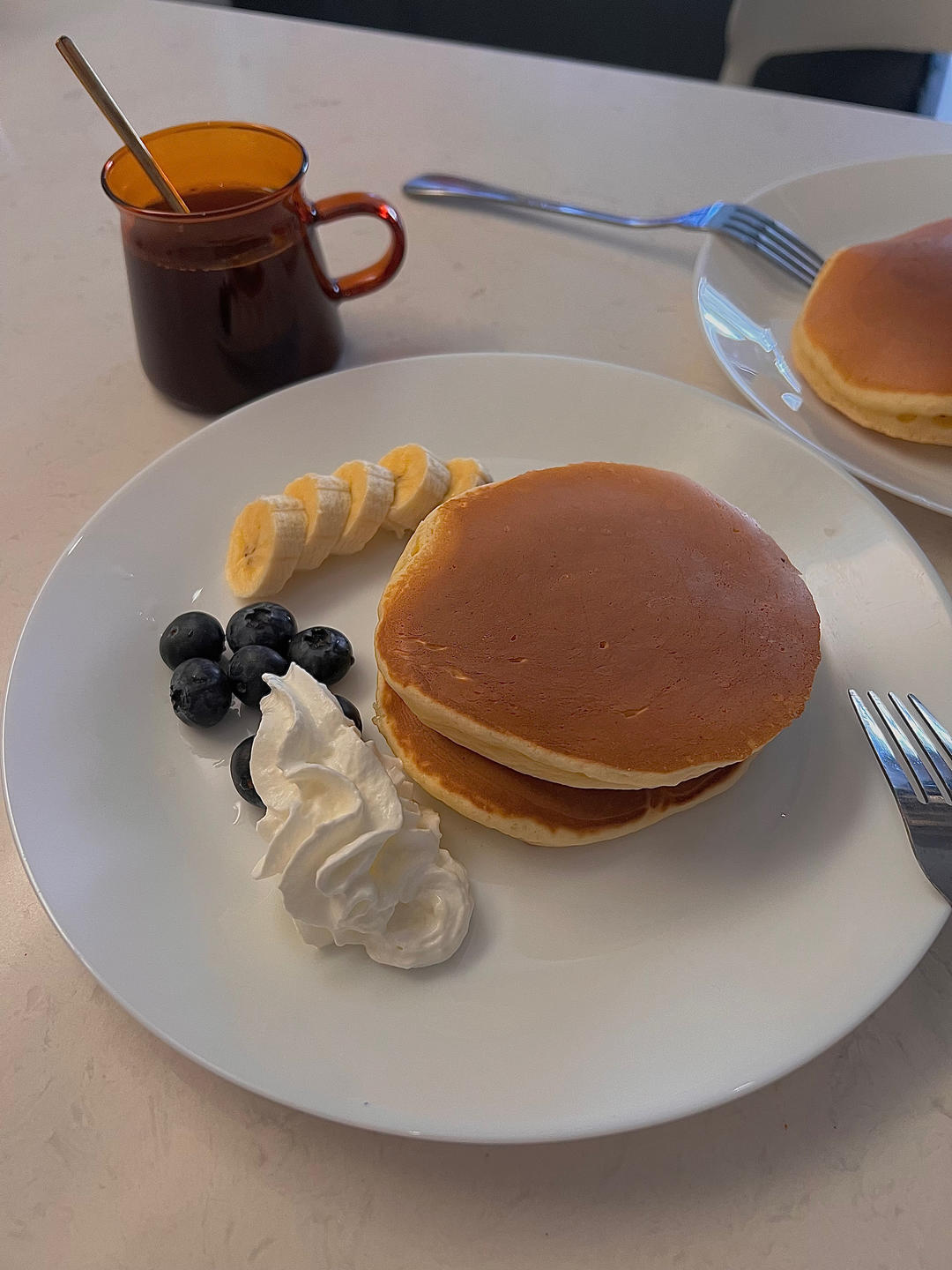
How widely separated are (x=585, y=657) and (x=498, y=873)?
23cm

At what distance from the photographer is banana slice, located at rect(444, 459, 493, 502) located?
120 centimetres

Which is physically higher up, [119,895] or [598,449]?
[598,449]

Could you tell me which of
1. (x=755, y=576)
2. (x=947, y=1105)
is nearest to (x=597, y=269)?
(x=755, y=576)

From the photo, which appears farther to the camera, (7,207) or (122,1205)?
(7,207)

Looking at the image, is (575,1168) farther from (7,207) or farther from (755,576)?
(7,207)

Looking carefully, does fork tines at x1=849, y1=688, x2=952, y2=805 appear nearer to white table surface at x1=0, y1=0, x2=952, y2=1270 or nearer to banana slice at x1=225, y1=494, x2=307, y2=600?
white table surface at x1=0, y1=0, x2=952, y2=1270

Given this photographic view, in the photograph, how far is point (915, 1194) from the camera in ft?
2.57

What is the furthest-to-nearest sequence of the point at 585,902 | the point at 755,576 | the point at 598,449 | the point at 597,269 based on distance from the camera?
the point at 597,269
the point at 598,449
the point at 755,576
the point at 585,902

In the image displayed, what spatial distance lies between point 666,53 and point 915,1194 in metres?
3.68

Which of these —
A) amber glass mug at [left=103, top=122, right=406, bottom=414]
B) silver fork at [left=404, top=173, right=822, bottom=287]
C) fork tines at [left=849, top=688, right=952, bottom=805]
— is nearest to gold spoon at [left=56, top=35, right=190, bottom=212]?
amber glass mug at [left=103, top=122, right=406, bottom=414]

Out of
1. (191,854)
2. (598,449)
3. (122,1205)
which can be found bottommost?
(122,1205)

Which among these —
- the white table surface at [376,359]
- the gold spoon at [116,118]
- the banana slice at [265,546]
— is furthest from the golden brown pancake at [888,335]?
the gold spoon at [116,118]

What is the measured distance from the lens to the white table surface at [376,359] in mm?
776

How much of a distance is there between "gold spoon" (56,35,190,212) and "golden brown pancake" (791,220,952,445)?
871 millimetres
